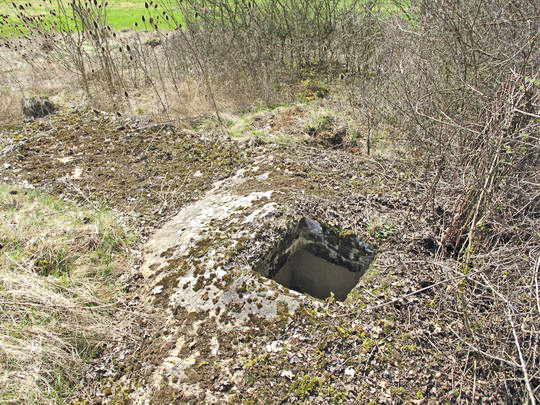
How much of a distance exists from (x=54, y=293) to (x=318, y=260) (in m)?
2.26

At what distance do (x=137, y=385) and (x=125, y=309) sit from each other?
0.75 meters

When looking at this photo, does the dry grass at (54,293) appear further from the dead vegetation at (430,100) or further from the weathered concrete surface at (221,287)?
the dead vegetation at (430,100)

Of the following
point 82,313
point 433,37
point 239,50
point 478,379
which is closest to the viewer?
point 478,379

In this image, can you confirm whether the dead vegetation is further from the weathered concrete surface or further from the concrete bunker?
the weathered concrete surface

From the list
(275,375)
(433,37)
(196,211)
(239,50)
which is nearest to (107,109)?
(239,50)

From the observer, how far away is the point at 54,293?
2.95 metres

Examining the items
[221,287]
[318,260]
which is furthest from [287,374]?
[318,260]

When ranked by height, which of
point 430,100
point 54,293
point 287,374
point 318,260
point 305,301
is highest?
point 430,100

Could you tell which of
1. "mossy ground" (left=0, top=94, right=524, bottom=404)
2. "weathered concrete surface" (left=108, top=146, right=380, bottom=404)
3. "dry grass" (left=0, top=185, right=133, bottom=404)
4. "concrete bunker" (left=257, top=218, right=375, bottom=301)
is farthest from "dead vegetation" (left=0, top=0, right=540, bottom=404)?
"dry grass" (left=0, top=185, right=133, bottom=404)

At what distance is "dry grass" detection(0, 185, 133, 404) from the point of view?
2.46 metres

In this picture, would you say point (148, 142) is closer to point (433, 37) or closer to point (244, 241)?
point (244, 241)

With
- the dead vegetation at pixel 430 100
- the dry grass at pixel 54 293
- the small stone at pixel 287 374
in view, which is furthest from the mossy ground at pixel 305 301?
the dry grass at pixel 54 293

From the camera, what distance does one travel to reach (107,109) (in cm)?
704

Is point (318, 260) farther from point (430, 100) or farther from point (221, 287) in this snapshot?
point (430, 100)
